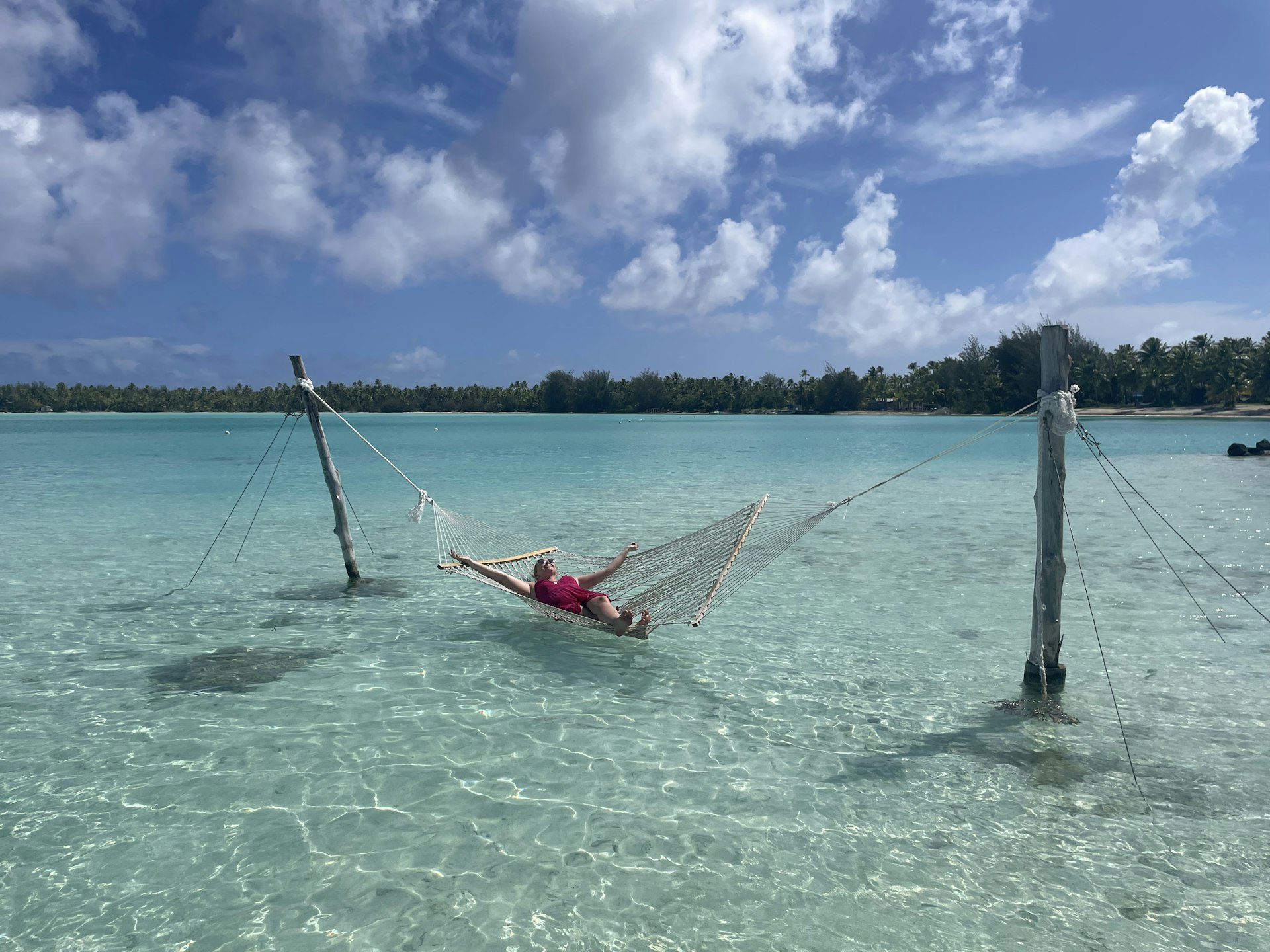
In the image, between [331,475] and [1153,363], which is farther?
[1153,363]

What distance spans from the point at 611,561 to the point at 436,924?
374cm

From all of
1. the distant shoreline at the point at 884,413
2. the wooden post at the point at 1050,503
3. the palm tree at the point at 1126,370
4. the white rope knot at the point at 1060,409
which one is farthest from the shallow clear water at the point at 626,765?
the palm tree at the point at 1126,370

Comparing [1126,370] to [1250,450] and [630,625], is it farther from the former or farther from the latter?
[630,625]

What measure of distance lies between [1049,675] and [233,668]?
541 centimetres

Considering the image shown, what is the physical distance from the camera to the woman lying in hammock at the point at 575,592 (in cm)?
552

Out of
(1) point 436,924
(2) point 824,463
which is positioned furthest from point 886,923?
(2) point 824,463

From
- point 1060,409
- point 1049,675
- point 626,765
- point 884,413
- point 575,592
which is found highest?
point 884,413

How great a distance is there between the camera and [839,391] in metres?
91.8

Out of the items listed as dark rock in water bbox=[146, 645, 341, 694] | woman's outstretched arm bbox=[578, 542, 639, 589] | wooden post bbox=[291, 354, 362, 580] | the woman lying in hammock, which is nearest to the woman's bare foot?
the woman lying in hammock

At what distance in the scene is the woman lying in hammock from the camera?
5523 mm

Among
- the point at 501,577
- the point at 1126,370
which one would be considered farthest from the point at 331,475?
the point at 1126,370

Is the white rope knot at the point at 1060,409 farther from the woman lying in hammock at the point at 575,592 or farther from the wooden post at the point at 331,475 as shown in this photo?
the wooden post at the point at 331,475

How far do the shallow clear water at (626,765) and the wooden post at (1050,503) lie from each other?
544 millimetres

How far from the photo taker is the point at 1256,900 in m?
2.96
